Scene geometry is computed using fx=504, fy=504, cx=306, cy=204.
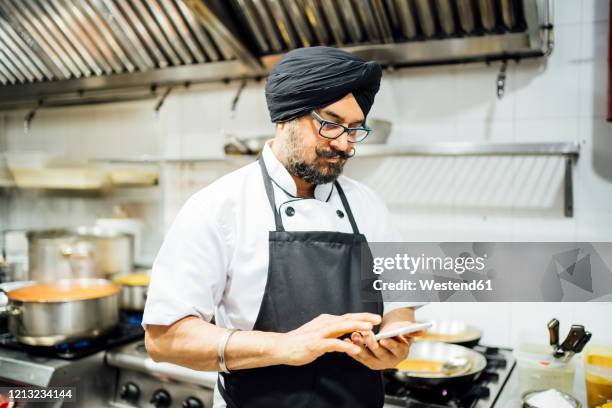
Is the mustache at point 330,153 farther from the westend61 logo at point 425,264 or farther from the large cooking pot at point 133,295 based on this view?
the large cooking pot at point 133,295

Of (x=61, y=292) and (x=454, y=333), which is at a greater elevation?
(x=61, y=292)

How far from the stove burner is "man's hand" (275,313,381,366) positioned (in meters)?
1.13

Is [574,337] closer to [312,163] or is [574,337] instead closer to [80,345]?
[312,163]

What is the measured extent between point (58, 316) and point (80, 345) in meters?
0.19

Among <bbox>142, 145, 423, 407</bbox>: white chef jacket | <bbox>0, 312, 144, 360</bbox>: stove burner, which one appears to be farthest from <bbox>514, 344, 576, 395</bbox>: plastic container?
<bbox>0, 312, 144, 360</bbox>: stove burner

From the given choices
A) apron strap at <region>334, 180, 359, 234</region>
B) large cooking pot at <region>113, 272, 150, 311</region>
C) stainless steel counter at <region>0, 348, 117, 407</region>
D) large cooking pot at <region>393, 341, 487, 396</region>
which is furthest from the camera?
large cooking pot at <region>113, 272, 150, 311</region>

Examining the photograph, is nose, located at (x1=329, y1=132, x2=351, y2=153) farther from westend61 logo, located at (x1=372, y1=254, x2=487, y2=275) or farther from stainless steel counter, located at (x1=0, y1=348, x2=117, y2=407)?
stainless steel counter, located at (x1=0, y1=348, x2=117, y2=407)

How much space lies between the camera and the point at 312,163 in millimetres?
1213

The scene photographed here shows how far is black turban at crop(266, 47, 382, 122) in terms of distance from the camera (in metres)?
1.16

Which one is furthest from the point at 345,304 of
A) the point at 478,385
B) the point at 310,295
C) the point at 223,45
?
the point at 223,45

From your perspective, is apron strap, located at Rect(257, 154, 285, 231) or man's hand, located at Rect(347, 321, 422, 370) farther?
apron strap, located at Rect(257, 154, 285, 231)

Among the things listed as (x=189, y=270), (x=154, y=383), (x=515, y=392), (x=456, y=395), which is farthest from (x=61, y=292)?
(x=515, y=392)

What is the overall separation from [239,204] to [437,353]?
971mm

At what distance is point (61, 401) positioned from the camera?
1.68 metres
